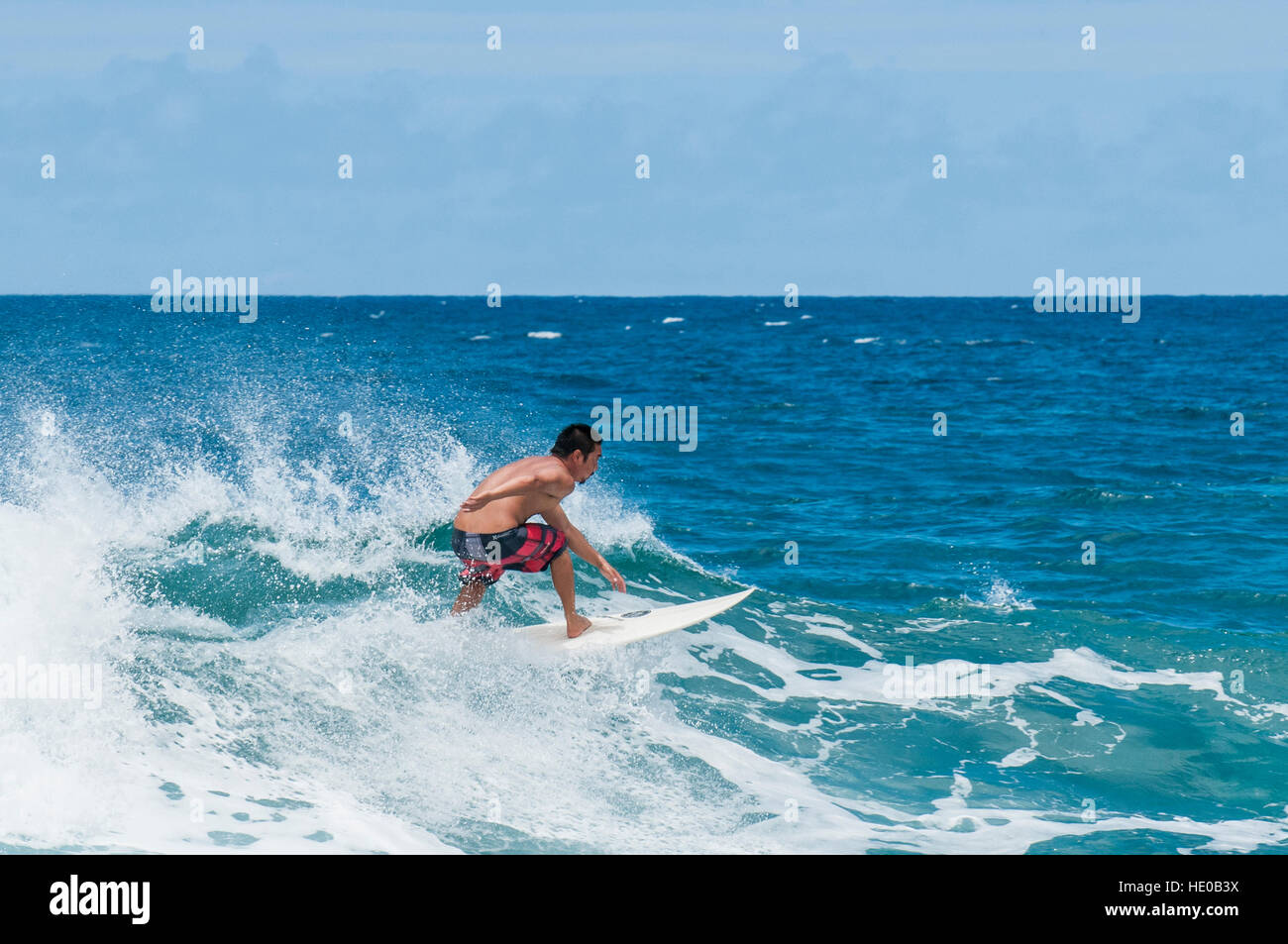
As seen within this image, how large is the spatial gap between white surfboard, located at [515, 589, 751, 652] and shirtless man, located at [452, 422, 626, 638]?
680mm

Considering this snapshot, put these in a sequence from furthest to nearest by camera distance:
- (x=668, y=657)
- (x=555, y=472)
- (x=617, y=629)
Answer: (x=668, y=657)
(x=617, y=629)
(x=555, y=472)

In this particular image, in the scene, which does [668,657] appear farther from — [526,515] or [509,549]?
[526,515]

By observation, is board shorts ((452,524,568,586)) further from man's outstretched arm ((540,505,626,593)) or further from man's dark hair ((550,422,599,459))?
man's dark hair ((550,422,599,459))

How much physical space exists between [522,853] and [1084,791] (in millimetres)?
4337

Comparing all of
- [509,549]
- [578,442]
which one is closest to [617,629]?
[509,549]

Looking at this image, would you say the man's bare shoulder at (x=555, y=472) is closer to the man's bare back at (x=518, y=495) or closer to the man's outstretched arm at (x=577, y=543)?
the man's bare back at (x=518, y=495)

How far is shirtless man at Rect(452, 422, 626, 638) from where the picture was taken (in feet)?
27.2

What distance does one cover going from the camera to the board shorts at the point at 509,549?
332 inches

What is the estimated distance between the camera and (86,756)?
6938 mm

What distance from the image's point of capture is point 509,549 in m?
8.45

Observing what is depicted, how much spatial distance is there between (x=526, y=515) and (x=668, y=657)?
2582 millimetres

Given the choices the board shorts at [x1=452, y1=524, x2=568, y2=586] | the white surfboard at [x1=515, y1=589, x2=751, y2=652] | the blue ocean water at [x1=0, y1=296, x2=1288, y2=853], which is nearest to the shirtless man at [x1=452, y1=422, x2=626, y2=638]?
the board shorts at [x1=452, y1=524, x2=568, y2=586]

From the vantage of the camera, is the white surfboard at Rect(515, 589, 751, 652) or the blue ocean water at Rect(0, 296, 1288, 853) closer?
the blue ocean water at Rect(0, 296, 1288, 853)
